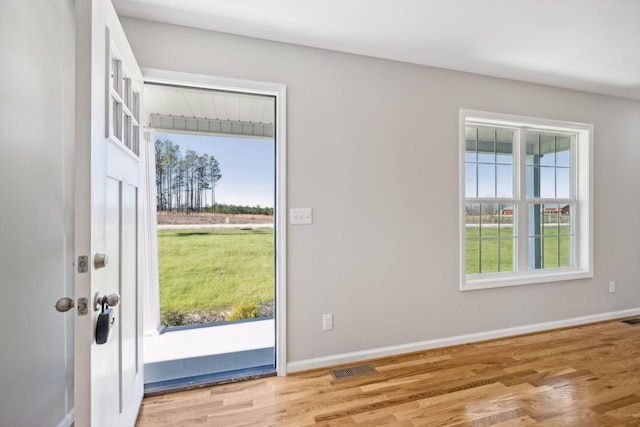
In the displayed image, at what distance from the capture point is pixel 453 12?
2.00 meters

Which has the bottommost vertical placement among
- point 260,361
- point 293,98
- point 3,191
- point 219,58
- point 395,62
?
point 260,361

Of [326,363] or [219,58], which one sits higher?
[219,58]

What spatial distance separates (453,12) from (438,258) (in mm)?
1856

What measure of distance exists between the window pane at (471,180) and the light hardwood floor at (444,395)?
1414 millimetres

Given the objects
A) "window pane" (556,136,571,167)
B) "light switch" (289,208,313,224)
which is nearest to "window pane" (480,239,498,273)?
"window pane" (556,136,571,167)

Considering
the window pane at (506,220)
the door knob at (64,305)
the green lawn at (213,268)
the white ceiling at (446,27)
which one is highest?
the white ceiling at (446,27)

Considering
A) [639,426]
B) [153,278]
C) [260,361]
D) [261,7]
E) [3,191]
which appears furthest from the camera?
[153,278]

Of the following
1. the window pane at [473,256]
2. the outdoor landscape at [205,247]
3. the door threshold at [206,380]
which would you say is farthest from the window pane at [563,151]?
the door threshold at [206,380]

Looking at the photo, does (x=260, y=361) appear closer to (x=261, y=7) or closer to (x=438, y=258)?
(x=438, y=258)

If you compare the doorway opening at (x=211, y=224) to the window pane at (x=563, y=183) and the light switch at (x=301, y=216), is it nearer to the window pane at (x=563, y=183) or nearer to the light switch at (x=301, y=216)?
the light switch at (x=301, y=216)

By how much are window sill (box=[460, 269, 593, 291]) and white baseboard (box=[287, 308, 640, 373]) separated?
0.43 meters

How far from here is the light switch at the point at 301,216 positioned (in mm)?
2328

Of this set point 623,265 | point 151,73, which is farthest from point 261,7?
point 623,265

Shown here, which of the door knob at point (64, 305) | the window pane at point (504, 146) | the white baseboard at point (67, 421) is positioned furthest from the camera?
the window pane at point (504, 146)
